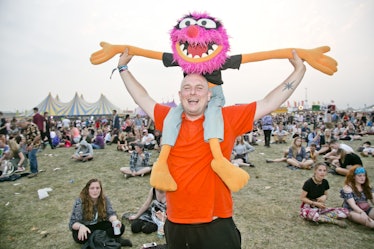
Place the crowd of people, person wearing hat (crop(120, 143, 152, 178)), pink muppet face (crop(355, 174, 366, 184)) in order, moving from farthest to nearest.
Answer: person wearing hat (crop(120, 143, 152, 178)), pink muppet face (crop(355, 174, 366, 184)), the crowd of people

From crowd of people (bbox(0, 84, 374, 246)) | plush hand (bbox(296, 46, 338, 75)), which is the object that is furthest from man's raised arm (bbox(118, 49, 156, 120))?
plush hand (bbox(296, 46, 338, 75))

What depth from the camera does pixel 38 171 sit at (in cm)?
890

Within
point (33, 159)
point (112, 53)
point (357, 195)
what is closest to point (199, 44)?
point (112, 53)

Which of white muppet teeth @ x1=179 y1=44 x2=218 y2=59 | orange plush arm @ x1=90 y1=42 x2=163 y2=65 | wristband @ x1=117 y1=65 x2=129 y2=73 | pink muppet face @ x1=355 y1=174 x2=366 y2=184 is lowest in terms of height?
pink muppet face @ x1=355 y1=174 x2=366 y2=184

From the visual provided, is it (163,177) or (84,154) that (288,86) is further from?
(84,154)

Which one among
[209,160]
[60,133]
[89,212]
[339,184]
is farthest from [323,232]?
[60,133]

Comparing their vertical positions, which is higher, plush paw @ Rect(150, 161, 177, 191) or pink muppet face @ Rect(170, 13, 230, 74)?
pink muppet face @ Rect(170, 13, 230, 74)

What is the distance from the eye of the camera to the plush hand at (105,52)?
2.49 meters

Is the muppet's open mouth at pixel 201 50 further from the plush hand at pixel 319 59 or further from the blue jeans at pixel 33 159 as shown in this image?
the blue jeans at pixel 33 159

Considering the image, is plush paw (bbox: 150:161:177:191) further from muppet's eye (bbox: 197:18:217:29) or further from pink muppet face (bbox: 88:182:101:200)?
pink muppet face (bbox: 88:182:101:200)

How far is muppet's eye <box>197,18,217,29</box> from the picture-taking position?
7.02 feet

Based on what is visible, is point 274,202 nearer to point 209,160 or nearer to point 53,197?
point 209,160

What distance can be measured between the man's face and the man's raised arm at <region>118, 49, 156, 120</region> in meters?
0.43

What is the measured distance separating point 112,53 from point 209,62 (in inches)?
41.7
